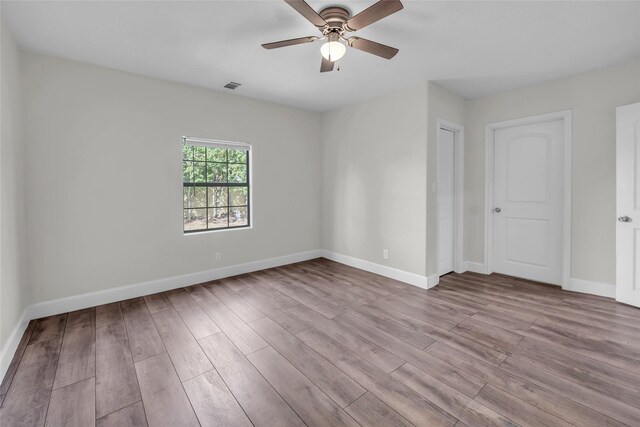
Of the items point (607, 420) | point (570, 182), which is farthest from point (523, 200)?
point (607, 420)

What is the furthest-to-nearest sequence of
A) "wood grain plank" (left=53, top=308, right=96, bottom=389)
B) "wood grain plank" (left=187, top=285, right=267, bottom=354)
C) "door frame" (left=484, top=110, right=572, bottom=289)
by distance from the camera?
"door frame" (left=484, top=110, right=572, bottom=289) → "wood grain plank" (left=187, top=285, right=267, bottom=354) → "wood grain plank" (left=53, top=308, right=96, bottom=389)

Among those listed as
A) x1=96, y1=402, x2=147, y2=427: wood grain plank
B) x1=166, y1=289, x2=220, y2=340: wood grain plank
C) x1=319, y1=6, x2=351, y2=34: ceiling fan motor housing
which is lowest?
x1=96, y1=402, x2=147, y2=427: wood grain plank

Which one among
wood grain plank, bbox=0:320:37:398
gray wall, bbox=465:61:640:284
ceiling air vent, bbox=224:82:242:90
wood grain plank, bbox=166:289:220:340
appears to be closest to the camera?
wood grain plank, bbox=0:320:37:398

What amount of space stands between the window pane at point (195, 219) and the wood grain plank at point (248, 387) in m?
1.83

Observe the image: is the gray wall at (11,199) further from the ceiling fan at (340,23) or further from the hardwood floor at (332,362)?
the ceiling fan at (340,23)

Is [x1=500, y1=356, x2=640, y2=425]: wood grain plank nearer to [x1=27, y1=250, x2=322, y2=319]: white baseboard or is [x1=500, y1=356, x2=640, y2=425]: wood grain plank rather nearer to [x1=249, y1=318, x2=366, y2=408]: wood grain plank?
[x1=249, y1=318, x2=366, y2=408]: wood grain plank

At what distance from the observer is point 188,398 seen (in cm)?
169

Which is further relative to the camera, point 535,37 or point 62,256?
point 62,256

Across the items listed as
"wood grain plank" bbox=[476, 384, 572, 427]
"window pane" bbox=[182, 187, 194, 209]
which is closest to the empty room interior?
"wood grain plank" bbox=[476, 384, 572, 427]

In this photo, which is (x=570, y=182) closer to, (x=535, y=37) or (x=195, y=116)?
(x=535, y=37)

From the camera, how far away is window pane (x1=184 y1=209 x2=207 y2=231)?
3.75m

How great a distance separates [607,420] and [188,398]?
2293mm

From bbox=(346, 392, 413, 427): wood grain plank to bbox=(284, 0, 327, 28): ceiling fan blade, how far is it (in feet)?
7.71

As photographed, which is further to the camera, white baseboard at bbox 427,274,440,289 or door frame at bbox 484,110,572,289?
white baseboard at bbox 427,274,440,289
